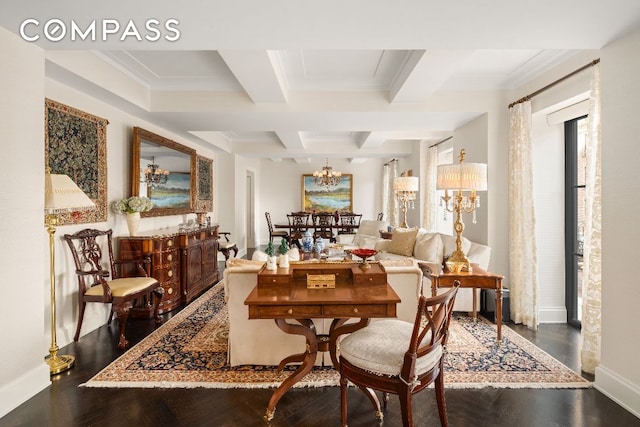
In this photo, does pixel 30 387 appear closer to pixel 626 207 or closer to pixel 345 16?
pixel 345 16

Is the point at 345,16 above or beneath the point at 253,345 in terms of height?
above

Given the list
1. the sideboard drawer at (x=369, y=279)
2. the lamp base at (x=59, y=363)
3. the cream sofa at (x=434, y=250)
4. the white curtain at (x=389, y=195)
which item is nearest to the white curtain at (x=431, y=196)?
the cream sofa at (x=434, y=250)

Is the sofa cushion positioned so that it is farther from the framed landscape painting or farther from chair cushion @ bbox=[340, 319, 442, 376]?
the framed landscape painting

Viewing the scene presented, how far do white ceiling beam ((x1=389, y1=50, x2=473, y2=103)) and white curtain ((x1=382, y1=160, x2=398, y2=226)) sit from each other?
16.7 feet

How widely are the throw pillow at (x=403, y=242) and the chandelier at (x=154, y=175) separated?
13.0 feet

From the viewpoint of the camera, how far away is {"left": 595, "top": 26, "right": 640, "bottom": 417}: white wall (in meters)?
2.38

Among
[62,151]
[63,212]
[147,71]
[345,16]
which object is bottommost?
[63,212]

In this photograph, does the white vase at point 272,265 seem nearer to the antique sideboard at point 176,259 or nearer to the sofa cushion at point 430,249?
the antique sideboard at point 176,259

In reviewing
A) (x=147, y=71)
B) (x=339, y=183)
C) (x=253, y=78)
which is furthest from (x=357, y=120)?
(x=339, y=183)

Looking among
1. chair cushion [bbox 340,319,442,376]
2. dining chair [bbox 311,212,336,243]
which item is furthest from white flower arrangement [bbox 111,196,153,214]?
dining chair [bbox 311,212,336,243]

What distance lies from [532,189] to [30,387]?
5141 millimetres

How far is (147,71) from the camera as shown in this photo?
399 cm

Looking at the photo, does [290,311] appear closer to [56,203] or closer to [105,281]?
A: [56,203]

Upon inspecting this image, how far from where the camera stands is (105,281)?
11.3ft
